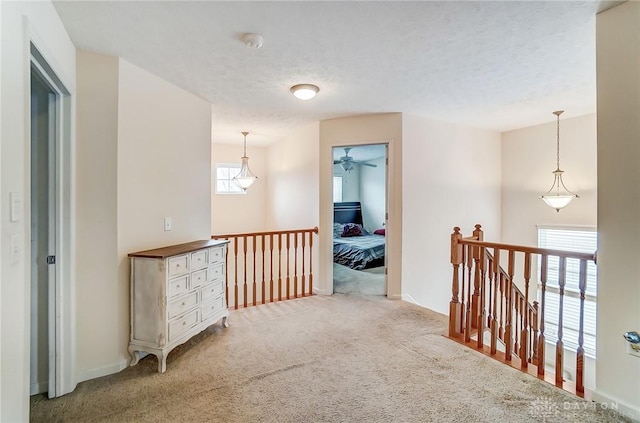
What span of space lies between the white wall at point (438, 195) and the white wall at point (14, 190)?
3.59 metres

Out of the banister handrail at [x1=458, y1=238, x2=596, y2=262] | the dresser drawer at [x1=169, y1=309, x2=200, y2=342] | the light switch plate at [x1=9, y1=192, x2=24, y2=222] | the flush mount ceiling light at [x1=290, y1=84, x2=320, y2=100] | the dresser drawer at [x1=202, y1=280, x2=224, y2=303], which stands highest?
the flush mount ceiling light at [x1=290, y1=84, x2=320, y2=100]

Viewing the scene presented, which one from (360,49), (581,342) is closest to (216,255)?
(360,49)

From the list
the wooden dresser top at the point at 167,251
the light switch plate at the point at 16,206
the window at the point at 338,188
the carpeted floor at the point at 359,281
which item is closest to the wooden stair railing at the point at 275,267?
the carpeted floor at the point at 359,281

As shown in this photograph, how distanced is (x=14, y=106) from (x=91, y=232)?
1.19 m

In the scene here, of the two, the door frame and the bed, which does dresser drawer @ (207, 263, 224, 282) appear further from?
the bed

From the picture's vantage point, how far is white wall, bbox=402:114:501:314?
408 centimetres

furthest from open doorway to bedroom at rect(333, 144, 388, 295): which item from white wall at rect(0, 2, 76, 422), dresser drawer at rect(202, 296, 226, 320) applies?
white wall at rect(0, 2, 76, 422)

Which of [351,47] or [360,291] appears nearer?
[351,47]

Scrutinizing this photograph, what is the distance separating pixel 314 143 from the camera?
174 inches

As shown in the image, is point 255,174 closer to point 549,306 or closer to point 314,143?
point 314,143

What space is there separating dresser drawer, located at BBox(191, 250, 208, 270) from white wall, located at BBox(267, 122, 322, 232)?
188 cm

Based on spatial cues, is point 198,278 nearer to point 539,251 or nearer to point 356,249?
point 539,251

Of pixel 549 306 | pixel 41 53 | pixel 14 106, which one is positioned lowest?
pixel 549 306

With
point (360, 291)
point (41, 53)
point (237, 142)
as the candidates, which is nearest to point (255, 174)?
point (237, 142)
